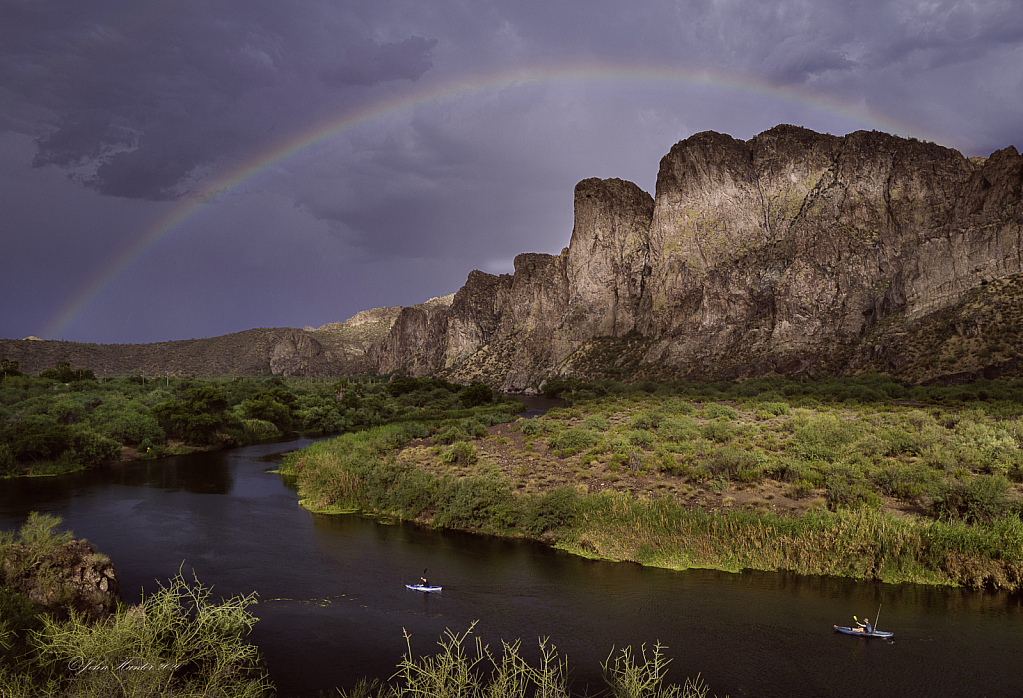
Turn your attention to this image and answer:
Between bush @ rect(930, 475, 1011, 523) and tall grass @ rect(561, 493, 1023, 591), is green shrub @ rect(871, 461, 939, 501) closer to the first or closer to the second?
bush @ rect(930, 475, 1011, 523)

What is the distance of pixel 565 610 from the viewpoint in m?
18.2

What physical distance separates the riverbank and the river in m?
1.02

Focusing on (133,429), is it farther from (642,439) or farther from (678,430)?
(678,430)

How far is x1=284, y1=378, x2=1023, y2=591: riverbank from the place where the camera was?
19938 millimetres

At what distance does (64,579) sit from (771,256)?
437 feet

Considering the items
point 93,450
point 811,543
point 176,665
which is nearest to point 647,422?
point 811,543

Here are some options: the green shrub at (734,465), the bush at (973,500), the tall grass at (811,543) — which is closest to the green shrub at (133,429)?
the tall grass at (811,543)

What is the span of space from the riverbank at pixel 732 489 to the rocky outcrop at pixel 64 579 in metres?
14.0

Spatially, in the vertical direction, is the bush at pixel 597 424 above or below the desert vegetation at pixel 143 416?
above

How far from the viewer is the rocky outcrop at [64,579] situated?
55.4ft

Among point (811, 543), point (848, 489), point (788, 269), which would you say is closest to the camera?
point (811, 543)

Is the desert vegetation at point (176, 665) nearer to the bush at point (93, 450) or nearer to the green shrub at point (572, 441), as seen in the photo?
the green shrub at point (572, 441)

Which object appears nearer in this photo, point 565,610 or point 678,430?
point 565,610

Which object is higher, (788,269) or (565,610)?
(788,269)
